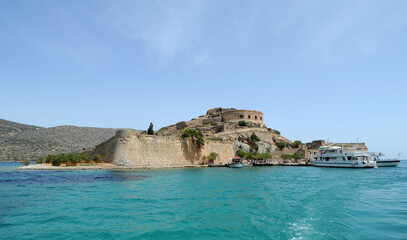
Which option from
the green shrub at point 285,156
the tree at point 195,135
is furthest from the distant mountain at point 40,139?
the green shrub at point 285,156

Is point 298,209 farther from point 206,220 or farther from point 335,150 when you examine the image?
point 335,150

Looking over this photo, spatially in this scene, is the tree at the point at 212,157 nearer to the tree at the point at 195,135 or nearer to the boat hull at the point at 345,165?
the tree at the point at 195,135

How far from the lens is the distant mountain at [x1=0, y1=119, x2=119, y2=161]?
246ft

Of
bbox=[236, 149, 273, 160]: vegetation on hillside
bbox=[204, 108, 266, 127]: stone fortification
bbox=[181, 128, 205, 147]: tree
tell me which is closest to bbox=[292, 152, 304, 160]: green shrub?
bbox=[236, 149, 273, 160]: vegetation on hillside

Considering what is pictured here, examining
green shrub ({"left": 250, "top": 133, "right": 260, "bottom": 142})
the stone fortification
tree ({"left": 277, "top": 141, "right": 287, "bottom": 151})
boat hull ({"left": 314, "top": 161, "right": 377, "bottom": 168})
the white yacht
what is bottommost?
boat hull ({"left": 314, "top": 161, "right": 377, "bottom": 168})

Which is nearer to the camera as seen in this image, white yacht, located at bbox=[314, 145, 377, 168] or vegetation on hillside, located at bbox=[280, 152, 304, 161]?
white yacht, located at bbox=[314, 145, 377, 168]

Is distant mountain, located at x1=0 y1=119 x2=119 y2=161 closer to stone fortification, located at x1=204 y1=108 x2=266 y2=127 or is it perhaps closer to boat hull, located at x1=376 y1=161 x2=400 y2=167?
stone fortification, located at x1=204 y1=108 x2=266 y2=127

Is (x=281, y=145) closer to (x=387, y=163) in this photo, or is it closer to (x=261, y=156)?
(x=261, y=156)

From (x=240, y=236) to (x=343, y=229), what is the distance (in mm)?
3508

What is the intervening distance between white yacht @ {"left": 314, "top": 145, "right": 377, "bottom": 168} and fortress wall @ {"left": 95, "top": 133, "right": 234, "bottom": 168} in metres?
20.9

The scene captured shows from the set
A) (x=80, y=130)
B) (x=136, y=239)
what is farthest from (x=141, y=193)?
(x=80, y=130)

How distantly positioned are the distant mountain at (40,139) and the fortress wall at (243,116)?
167ft

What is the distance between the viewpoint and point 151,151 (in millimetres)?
37719

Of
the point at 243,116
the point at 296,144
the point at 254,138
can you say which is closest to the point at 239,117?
the point at 243,116
